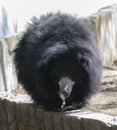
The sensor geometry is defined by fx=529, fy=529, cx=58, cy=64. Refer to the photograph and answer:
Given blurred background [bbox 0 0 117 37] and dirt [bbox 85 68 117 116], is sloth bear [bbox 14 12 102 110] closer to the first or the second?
dirt [bbox 85 68 117 116]

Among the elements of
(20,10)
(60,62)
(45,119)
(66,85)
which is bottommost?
(45,119)

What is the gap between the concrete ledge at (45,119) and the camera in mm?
4727

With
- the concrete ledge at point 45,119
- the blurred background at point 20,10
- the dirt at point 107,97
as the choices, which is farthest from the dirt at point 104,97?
the blurred background at point 20,10

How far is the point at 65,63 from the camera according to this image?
4.94 metres

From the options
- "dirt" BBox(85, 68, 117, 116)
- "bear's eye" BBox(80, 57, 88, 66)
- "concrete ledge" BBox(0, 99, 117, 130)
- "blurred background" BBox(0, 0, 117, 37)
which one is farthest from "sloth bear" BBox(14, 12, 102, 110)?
"blurred background" BBox(0, 0, 117, 37)

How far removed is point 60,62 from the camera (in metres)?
4.94

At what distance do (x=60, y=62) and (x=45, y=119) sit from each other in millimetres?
719

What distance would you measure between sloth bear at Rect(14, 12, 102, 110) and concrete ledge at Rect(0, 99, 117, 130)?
129mm

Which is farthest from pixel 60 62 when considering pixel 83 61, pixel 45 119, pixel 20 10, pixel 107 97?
pixel 20 10

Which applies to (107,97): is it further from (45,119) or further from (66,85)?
(66,85)

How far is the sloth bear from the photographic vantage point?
4.93 m

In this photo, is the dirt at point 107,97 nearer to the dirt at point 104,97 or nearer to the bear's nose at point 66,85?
the dirt at point 104,97

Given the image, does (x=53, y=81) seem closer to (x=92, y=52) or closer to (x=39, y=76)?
(x=39, y=76)

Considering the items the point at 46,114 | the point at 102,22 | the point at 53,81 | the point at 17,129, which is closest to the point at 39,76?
the point at 53,81
